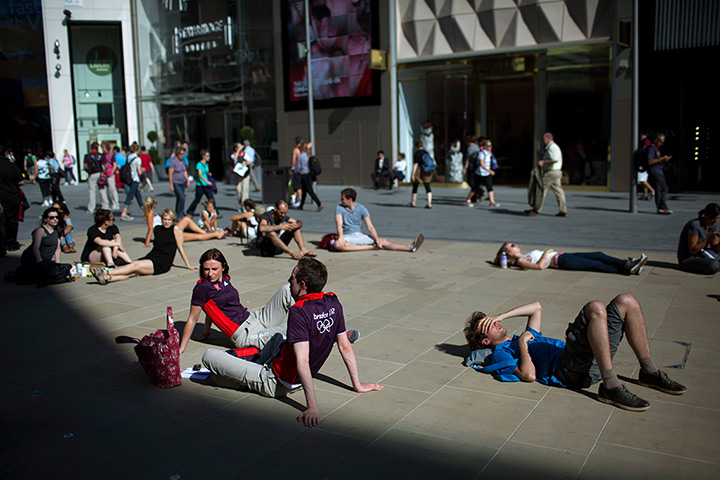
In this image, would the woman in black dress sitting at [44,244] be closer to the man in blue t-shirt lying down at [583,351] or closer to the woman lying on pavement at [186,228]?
the woman lying on pavement at [186,228]

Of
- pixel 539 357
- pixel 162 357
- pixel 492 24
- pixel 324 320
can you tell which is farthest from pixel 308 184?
pixel 324 320

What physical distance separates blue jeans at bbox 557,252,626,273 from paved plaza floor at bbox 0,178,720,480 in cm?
Result: 23

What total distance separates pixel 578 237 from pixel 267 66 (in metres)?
19.4

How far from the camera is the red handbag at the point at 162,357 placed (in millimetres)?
5027

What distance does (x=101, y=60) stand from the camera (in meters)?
32.9

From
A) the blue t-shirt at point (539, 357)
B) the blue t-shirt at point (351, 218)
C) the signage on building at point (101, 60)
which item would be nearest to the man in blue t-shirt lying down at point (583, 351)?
the blue t-shirt at point (539, 357)

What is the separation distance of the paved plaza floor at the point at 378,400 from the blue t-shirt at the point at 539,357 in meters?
0.12

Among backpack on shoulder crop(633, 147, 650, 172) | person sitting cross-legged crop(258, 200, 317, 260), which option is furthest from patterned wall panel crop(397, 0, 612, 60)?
person sitting cross-legged crop(258, 200, 317, 260)

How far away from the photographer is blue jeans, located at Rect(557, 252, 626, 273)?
905 cm

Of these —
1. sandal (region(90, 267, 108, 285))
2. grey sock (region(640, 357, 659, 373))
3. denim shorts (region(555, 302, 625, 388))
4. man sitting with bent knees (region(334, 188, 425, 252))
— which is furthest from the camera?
man sitting with bent knees (region(334, 188, 425, 252))

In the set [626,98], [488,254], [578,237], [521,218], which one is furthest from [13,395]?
[626,98]

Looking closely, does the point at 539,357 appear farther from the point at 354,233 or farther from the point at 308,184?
the point at 308,184

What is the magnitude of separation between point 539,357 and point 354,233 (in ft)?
21.9

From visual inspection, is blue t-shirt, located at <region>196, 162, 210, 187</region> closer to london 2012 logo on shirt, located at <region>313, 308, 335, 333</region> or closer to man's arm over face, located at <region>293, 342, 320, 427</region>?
london 2012 logo on shirt, located at <region>313, 308, 335, 333</region>
